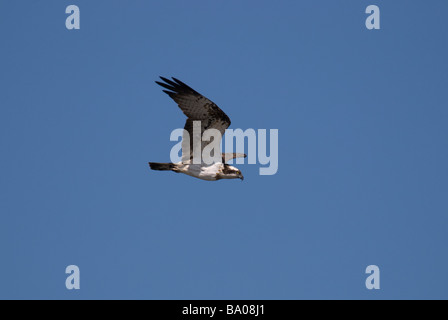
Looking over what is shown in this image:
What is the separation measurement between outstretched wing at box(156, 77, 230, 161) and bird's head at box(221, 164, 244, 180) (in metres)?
0.92

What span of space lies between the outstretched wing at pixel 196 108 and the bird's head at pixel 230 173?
3.01 feet

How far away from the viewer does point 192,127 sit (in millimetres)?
14445

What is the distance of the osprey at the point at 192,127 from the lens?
557 inches

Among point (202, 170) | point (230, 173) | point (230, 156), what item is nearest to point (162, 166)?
point (202, 170)

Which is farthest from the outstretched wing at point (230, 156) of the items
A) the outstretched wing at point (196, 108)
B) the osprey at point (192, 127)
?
the outstretched wing at point (196, 108)

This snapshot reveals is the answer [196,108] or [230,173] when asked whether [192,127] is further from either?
[230,173]

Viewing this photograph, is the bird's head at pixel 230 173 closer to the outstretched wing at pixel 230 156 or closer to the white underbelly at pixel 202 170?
the white underbelly at pixel 202 170

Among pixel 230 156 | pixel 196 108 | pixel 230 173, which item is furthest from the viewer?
pixel 230 156

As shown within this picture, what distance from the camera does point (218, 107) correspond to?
558 inches

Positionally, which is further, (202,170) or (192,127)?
(202,170)

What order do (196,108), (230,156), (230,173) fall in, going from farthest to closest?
(230,156), (230,173), (196,108)

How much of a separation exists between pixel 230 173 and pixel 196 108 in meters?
1.71
